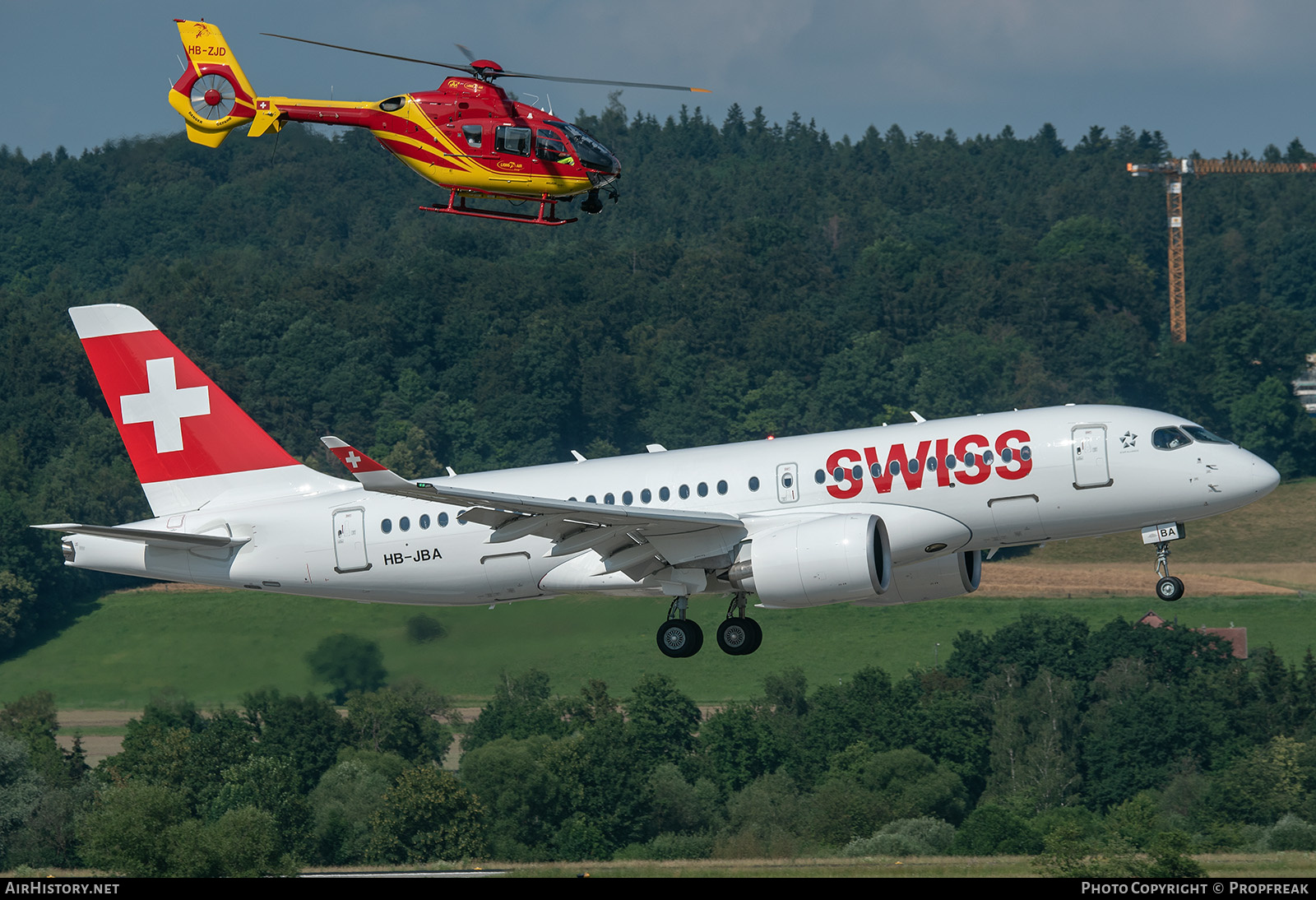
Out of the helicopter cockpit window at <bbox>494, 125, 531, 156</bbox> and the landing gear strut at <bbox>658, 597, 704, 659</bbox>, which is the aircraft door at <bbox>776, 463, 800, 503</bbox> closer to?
the landing gear strut at <bbox>658, 597, 704, 659</bbox>

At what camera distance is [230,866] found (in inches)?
3590

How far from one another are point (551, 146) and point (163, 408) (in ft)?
48.6

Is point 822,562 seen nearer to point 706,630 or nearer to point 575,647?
point 575,647

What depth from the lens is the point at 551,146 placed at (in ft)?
128

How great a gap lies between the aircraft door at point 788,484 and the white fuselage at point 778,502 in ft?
0.12

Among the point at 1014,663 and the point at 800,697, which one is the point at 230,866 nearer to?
the point at 800,697

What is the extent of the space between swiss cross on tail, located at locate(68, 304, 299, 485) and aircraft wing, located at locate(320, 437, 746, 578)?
7701 mm

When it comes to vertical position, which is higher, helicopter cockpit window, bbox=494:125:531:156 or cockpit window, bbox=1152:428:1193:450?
helicopter cockpit window, bbox=494:125:531:156

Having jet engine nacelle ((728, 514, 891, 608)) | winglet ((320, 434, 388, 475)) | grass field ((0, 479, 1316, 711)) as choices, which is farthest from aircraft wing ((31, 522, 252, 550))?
grass field ((0, 479, 1316, 711))

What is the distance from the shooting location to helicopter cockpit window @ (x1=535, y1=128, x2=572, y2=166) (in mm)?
38969

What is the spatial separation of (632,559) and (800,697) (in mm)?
80458

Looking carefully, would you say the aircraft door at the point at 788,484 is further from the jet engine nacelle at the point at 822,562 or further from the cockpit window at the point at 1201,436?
the cockpit window at the point at 1201,436

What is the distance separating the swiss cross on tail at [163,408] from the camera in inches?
1794

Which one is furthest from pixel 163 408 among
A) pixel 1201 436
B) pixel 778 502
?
pixel 1201 436
